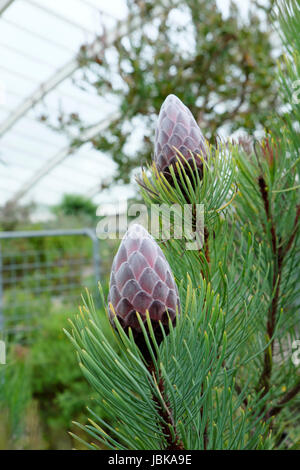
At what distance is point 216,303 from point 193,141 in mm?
173

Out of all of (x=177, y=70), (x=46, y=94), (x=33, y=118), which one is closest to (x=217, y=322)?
(x=177, y=70)

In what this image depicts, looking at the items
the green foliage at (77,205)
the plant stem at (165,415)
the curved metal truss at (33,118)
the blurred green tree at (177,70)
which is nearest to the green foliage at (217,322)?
the plant stem at (165,415)

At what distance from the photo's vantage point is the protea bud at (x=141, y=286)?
298mm

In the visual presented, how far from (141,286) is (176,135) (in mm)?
175

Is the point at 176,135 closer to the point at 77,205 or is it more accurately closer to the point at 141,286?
the point at 141,286

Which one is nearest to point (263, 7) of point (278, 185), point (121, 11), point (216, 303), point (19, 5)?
point (278, 185)

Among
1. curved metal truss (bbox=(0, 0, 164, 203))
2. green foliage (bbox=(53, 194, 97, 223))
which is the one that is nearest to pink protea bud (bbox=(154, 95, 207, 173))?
curved metal truss (bbox=(0, 0, 164, 203))

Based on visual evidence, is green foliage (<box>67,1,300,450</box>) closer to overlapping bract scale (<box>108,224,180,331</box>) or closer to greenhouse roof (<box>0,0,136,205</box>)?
overlapping bract scale (<box>108,224,180,331</box>)

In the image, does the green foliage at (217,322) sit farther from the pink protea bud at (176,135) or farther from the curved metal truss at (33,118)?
the curved metal truss at (33,118)

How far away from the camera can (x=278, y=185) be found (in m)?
0.52

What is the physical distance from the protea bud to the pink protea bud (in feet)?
0.43

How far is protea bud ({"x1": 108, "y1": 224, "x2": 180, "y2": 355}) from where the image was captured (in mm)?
298

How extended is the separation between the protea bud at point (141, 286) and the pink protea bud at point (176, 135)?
131 millimetres
